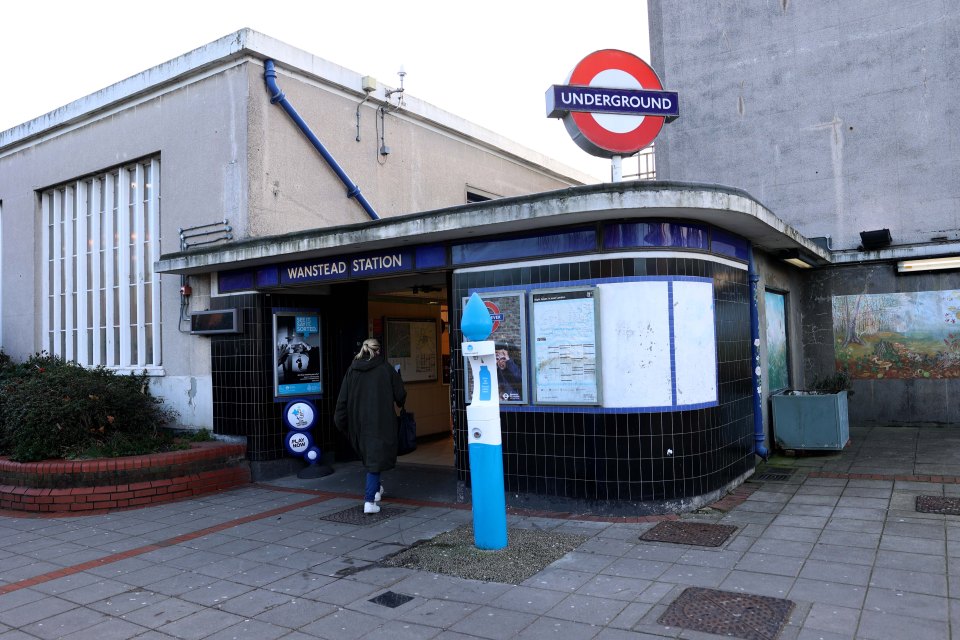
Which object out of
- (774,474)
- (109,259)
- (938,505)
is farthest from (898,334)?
(109,259)

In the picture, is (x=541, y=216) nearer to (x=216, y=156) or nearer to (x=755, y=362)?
(x=755, y=362)

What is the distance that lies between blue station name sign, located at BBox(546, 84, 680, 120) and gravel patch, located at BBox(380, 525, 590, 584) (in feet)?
13.5

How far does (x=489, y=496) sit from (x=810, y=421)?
5.63 metres

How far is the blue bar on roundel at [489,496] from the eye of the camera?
5707 mm

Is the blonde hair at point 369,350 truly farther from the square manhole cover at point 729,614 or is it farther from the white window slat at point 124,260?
the white window slat at point 124,260

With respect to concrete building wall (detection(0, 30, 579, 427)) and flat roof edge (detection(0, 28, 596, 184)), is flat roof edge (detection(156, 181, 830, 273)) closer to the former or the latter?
concrete building wall (detection(0, 30, 579, 427))

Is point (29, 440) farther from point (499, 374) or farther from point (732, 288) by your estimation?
point (732, 288)

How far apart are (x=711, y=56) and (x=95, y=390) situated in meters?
12.0

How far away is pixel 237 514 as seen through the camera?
766cm

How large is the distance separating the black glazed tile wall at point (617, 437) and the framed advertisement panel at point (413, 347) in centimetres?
442

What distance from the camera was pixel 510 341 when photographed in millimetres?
7176

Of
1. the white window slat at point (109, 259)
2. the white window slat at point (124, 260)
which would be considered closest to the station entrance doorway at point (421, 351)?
the white window slat at point (124, 260)

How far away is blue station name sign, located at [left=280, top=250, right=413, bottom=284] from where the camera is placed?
8.04 meters

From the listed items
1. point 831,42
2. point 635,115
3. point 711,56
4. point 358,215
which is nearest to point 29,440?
point 358,215
